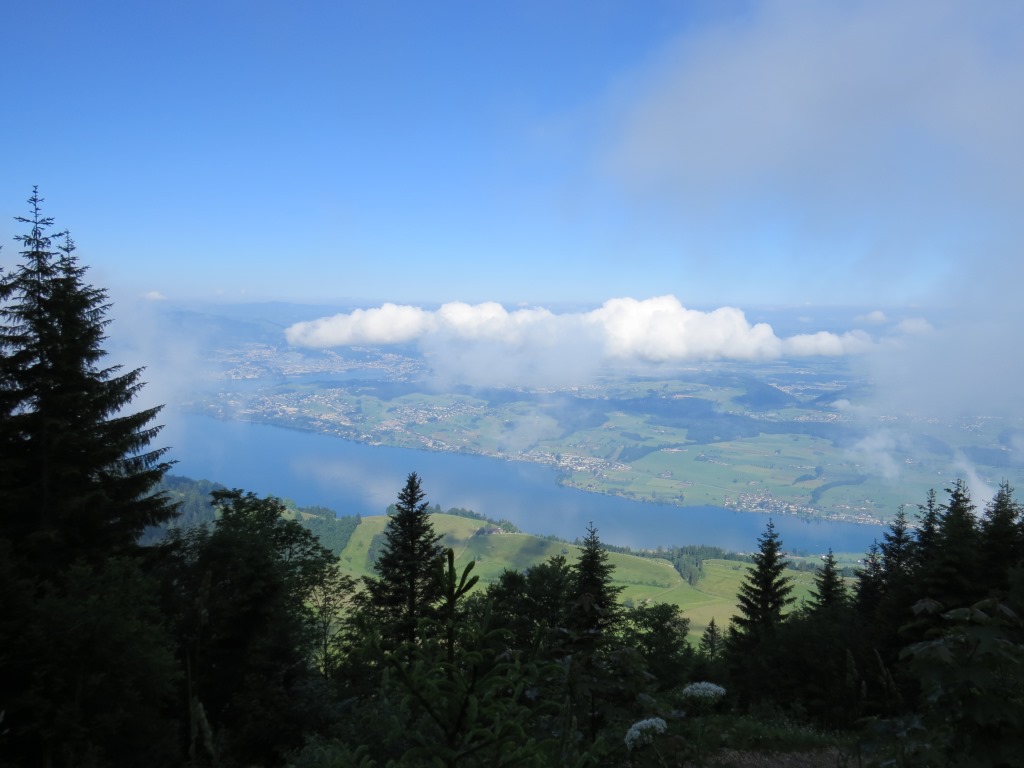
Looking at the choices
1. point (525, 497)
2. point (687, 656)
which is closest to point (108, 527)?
point (687, 656)

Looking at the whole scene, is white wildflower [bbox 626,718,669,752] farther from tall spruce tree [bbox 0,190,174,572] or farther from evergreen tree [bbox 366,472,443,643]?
evergreen tree [bbox 366,472,443,643]

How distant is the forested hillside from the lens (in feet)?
6.75

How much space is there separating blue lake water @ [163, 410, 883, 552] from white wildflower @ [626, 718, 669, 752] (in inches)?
3440

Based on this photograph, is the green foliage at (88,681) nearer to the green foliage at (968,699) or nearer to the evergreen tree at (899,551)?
the green foliage at (968,699)

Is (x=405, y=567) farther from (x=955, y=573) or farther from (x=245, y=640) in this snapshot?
(x=955, y=573)

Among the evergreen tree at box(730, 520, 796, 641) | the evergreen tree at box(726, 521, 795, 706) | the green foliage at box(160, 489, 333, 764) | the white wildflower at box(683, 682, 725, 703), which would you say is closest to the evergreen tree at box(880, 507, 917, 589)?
the evergreen tree at box(726, 521, 795, 706)

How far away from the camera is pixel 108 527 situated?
1055 centimetres

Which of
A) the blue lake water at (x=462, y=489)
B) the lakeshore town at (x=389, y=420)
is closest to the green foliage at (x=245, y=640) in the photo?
the blue lake water at (x=462, y=489)

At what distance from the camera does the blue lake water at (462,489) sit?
101875 mm

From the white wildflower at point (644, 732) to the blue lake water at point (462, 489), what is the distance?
87.4m

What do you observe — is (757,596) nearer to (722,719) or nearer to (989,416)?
(722,719)

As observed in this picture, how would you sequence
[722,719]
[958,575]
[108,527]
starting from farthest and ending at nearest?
1. [958,575]
2. [108,527]
3. [722,719]

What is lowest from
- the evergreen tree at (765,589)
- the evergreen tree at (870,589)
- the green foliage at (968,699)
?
the evergreen tree at (765,589)

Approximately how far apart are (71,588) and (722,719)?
31.0 feet
